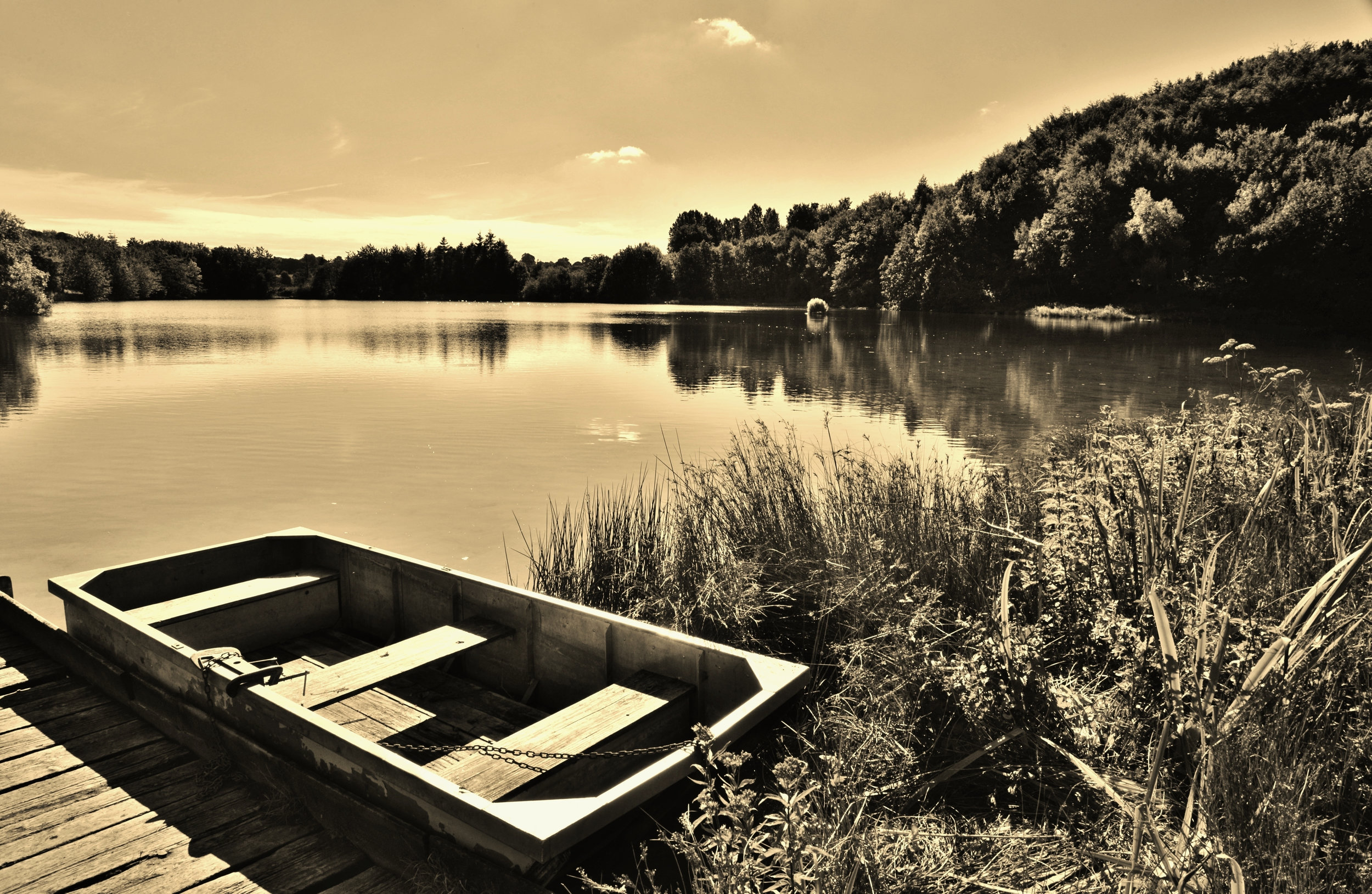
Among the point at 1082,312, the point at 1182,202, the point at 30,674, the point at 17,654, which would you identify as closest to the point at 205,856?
the point at 30,674

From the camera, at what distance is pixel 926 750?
3281 mm

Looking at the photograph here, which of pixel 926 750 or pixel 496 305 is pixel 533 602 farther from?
pixel 496 305

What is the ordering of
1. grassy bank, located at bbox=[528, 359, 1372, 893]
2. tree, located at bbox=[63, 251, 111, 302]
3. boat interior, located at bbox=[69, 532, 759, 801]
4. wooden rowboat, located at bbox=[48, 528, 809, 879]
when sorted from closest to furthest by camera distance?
grassy bank, located at bbox=[528, 359, 1372, 893], wooden rowboat, located at bbox=[48, 528, 809, 879], boat interior, located at bbox=[69, 532, 759, 801], tree, located at bbox=[63, 251, 111, 302]

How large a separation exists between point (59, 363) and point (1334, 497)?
2723 centimetres

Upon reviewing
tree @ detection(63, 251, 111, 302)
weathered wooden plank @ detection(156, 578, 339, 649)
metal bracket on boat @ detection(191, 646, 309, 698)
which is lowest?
weathered wooden plank @ detection(156, 578, 339, 649)

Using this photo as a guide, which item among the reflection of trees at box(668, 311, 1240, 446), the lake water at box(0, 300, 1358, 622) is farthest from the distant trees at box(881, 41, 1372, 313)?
the lake water at box(0, 300, 1358, 622)

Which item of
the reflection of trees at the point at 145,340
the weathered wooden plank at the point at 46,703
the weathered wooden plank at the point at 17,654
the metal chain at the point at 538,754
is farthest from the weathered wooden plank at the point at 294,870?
the reflection of trees at the point at 145,340

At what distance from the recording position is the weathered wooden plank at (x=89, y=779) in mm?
3072

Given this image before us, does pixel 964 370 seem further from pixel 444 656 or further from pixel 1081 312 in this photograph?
pixel 1081 312

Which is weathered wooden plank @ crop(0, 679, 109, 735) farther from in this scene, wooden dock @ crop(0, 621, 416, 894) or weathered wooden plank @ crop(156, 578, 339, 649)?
weathered wooden plank @ crop(156, 578, 339, 649)

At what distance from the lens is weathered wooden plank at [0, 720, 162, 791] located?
326 cm

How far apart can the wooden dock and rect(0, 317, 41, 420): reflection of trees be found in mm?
13719

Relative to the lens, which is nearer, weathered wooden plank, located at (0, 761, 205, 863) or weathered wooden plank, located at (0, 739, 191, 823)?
weathered wooden plank, located at (0, 761, 205, 863)

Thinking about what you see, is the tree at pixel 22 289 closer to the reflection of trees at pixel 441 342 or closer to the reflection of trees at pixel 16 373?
the reflection of trees at pixel 16 373
